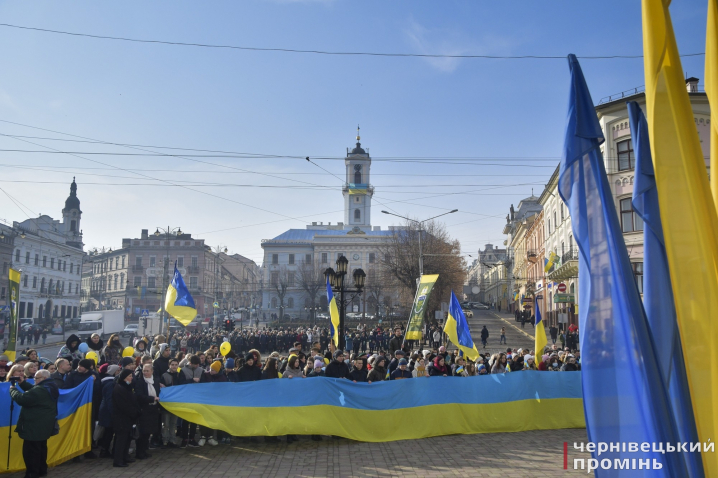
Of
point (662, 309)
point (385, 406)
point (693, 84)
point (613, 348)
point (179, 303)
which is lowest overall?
point (385, 406)

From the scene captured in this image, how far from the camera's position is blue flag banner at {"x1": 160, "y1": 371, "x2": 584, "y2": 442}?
32.7ft

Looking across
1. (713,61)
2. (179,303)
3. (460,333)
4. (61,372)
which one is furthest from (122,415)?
(460,333)

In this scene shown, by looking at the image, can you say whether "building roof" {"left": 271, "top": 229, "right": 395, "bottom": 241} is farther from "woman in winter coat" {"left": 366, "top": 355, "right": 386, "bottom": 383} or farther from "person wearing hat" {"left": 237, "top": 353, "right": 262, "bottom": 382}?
"person wearing hat" {"left": 237, "top": 353, "right": 262, "bottom": 382}

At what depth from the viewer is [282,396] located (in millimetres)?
10258

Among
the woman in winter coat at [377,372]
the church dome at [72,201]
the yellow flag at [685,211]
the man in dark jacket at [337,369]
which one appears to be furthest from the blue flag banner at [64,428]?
the church dome at [72,201]

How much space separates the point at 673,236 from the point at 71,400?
8.90 m

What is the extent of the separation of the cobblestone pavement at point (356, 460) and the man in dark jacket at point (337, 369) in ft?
4.81

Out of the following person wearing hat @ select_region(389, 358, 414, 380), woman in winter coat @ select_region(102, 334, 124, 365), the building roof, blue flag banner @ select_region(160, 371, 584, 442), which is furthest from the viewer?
the building roof

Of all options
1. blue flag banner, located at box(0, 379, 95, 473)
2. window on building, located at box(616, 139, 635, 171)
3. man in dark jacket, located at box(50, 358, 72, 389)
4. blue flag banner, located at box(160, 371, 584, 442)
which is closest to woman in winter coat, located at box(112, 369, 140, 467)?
blue flag banner, located at box(0, 379, 95, 473)

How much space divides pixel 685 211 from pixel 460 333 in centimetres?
1299

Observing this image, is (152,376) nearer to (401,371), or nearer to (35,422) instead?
(35,422)

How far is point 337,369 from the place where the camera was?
11.8 meters

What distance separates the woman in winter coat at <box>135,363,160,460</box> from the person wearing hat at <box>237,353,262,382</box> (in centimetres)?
202

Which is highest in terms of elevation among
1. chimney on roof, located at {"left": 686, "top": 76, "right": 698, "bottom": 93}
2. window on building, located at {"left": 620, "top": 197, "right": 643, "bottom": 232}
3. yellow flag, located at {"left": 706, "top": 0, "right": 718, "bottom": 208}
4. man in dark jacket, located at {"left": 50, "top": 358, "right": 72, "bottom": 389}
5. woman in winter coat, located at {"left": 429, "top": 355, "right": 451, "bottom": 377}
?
chimney on roof, located at {"left": 686, "top": 76, "right": 698, "bottom": 93}
